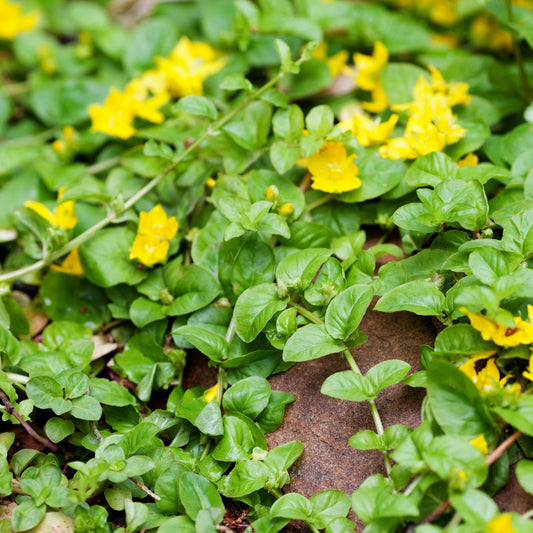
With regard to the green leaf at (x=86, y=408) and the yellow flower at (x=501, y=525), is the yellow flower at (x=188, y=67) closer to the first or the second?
the green leaf at (x=86, y=408)

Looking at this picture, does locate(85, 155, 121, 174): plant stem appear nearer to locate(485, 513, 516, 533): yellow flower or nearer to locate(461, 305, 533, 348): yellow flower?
locate(461, 305, 533, 348): yellow flower

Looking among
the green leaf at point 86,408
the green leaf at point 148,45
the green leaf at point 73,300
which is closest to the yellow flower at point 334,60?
the green leaf at point 148,45

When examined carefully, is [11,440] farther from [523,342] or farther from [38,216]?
[523,342]

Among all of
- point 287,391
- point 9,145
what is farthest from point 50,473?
point 9,145

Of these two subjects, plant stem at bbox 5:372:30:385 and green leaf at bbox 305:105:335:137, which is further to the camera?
green leaf at bbox 305:105:335:137

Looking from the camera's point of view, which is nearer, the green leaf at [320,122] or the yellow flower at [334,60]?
the green leaf at [320,122]

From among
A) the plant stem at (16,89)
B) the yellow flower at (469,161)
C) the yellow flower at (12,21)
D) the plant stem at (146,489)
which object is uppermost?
the yellow flower at (12,21)

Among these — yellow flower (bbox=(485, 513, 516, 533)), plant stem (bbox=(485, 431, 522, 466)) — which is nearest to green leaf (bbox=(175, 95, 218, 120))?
plant stem (bbox=(485, 431, 522, 466))

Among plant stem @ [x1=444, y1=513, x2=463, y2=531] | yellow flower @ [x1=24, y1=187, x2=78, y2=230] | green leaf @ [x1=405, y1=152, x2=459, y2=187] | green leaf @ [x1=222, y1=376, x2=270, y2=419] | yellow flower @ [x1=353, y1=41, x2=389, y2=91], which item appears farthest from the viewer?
yellow flower @ [x1=353, y1=41, x2=389, y2=91]
